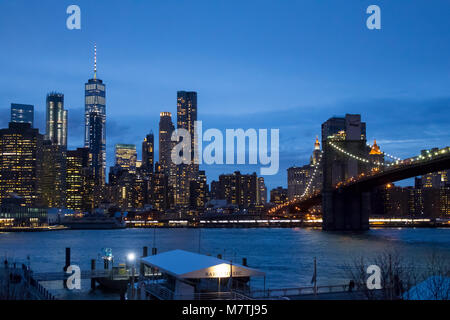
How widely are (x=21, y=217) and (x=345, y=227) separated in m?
90.3

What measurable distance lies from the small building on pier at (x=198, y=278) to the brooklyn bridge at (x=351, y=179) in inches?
1849

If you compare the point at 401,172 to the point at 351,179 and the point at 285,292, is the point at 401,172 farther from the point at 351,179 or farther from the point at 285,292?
the point at 285,292

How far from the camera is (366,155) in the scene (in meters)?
106

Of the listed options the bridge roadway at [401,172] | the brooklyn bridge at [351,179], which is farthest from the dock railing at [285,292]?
the brooklyn bridge at [351,179]

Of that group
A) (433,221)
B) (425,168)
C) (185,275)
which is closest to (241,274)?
(185,275)

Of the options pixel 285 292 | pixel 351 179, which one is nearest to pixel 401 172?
pixel 351 179

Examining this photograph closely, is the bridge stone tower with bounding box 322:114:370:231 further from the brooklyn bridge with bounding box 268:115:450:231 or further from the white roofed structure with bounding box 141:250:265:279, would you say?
the white roofed structure with bounding box 141:250:265:279

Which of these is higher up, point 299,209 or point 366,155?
point 366,155

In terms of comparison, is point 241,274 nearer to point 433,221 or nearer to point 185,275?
point 185,275

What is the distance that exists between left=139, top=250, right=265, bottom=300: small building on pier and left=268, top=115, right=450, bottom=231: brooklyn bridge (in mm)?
46955

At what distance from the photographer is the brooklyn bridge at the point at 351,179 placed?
72.6 meters

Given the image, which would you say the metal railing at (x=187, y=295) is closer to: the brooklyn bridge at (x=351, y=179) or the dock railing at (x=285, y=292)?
the dock railing at (x=285, y=292)

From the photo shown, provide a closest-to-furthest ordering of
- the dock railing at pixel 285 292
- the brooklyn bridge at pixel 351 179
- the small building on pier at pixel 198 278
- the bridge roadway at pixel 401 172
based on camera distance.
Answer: the small building on pier at pixel 198 278 < the dock railing at pixel 285 292 < the bridge roadway at pixel 401 172 < the brooklyn bridge at pixel 351 179

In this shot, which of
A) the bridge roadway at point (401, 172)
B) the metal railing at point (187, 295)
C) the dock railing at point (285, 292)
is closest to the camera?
the metal railing at point (187, 295)
